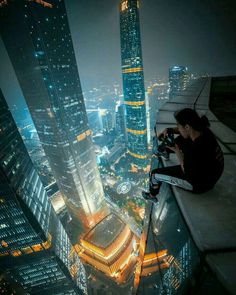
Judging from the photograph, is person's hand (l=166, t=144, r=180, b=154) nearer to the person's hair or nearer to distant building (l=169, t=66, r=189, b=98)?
the person's hair

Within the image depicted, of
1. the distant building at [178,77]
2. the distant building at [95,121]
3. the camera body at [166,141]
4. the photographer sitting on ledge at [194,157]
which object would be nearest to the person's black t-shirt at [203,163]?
the photographer sitting on ledge at [194,157]

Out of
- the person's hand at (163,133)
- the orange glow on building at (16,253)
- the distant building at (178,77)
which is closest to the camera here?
the person's hand at (163,133)

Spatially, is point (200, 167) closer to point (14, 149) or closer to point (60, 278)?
point (14, 149)

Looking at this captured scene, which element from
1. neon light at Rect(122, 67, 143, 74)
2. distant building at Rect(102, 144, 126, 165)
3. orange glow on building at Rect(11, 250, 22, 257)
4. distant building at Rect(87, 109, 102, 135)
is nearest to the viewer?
orange glow on building at Rect(11, 250, 22, 257)

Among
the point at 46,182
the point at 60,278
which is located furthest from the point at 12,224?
the point at 46,182

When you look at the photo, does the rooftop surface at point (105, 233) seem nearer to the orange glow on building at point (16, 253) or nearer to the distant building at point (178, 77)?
the orange glow on building at point (16, 253)

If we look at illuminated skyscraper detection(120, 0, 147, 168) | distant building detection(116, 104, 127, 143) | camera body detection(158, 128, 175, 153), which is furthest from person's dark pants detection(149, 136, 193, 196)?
distant building detection(116, 104, 127, 143)

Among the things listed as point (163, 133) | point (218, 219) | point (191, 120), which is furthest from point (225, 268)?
point (163, 133)
